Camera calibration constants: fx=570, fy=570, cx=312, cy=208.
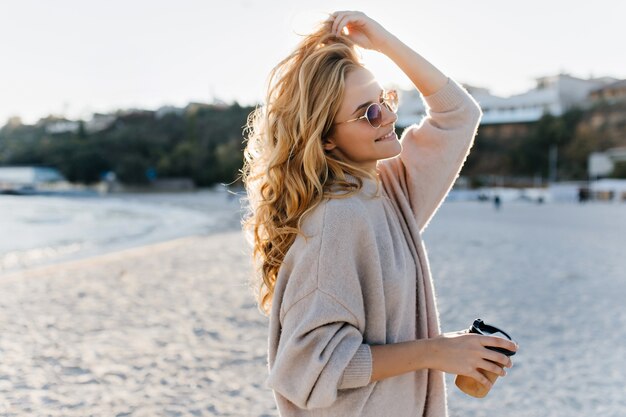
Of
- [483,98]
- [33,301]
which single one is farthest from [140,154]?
[33,301]

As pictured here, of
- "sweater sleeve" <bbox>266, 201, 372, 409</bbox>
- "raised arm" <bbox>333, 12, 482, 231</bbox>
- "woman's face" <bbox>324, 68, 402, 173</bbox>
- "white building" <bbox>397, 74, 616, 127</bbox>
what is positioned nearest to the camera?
"sweater sleeve" <bbox>266, 201, 372, 409</bbox>

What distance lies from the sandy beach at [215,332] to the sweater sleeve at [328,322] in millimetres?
3044

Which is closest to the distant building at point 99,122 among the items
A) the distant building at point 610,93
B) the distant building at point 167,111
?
the distant building at point 167,111

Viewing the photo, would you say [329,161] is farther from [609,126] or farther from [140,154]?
[140,154]

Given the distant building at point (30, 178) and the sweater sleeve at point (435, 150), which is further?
the distant building at point (30, 178)

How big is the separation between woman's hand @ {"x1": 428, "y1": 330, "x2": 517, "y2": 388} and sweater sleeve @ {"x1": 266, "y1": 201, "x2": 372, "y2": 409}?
0.53 feet

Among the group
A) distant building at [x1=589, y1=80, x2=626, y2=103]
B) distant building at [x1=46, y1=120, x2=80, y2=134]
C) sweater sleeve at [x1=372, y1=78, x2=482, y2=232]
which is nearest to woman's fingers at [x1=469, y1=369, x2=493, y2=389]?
sweater sleeve at [x1=372, y1=78, x2=482, y2=232]

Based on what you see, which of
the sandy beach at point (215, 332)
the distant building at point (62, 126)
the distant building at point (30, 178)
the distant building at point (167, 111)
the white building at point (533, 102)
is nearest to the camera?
the sandy beach at point (215, 332)

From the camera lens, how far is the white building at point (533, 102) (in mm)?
54531

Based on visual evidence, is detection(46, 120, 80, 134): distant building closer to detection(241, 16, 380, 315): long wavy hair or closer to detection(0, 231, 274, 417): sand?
detection(0, 231, 274, 417): sand

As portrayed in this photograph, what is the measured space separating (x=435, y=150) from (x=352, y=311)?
0.54 m

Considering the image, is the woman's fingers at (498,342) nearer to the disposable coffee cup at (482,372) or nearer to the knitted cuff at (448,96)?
the disposable coffee cup at (482,372)

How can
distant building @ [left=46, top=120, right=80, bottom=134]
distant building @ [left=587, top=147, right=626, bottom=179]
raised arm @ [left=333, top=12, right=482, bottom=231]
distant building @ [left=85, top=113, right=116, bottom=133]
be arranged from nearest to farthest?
raised arm @ [left=333, top=12, right=482, bottom=231]
distant building @ [left=587, top=147, right=626, bottom=179]
distant building @ [left=85, top=113, right=116, bottom=133]
distant building @ [left=46, top=120, right=80, bottom=134]

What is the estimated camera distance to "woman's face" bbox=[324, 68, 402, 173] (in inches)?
47.4
